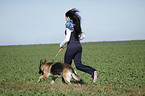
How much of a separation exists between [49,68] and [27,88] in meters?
1.05

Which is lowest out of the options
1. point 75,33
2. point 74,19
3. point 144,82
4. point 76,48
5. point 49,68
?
point 144,82

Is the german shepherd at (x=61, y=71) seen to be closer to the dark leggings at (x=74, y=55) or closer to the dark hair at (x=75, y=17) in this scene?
the dark leggings at (x=74, y=55)

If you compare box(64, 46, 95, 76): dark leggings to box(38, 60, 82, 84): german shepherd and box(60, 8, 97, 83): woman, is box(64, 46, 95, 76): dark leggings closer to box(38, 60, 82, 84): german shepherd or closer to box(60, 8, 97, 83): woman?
box(60, 8, 97, 83): woman

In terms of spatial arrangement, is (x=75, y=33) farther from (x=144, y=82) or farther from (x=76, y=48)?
(x=144, y=82)

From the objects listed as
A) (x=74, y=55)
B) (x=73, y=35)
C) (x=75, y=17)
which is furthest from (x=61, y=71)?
(x=75, y=17)

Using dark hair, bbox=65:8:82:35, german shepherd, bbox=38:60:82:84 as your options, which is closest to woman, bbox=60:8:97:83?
dark hair, bbox=65:8:82:35

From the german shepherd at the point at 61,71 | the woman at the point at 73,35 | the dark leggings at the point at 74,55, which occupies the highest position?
the woman at the point at 73,35

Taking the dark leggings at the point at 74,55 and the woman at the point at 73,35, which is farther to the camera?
the dark leggings at the point at 74,55

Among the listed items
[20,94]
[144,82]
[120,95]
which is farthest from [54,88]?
[144,82]

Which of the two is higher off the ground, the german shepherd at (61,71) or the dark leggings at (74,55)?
the dark leggings at (74,55)

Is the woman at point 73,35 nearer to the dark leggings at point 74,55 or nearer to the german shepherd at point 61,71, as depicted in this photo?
the dark leggings at point 74,55

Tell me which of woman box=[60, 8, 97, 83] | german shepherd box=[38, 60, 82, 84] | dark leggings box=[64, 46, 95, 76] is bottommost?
german shepherd box=[38, 60, 82, 84]

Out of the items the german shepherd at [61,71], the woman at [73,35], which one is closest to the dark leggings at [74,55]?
the woman at [73,35]

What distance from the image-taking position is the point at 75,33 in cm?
710
